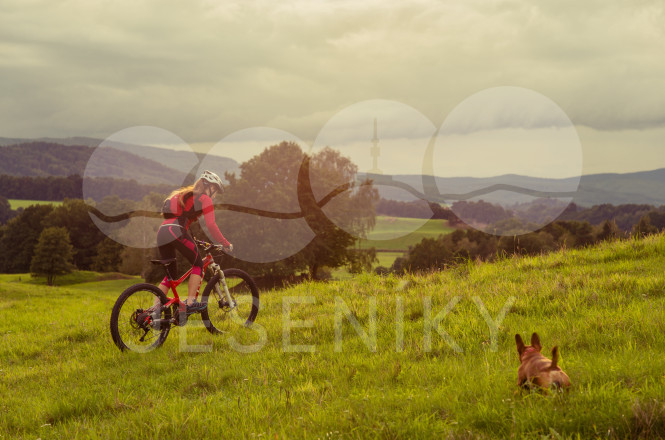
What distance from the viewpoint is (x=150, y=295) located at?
820 centimetres

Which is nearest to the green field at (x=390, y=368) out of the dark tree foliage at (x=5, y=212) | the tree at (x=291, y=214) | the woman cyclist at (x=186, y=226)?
the woman cyclist at (x=186, y=226)

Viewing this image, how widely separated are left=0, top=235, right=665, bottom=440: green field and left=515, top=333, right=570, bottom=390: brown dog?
0.34 ft

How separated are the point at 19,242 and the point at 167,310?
96.0 metres

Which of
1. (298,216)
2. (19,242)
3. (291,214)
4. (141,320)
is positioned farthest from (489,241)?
(19,242)

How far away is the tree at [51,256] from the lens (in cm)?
7075

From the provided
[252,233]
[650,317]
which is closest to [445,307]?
[650,317]

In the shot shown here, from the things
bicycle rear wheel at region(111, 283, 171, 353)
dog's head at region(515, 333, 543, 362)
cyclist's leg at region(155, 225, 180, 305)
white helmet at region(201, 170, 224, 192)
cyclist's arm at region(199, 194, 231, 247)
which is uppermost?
white helmet at region(201, 170, 224, 192)

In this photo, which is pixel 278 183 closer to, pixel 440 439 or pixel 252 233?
pixel 252 233

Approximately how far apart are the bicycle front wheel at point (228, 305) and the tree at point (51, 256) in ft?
244

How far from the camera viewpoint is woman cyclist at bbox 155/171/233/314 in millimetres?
8375

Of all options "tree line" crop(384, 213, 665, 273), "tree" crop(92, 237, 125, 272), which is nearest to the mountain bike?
"tree line" crop(384, 213, 665, 273)

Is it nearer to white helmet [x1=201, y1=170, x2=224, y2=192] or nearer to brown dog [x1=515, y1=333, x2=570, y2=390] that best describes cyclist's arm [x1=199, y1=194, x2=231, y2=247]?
white helmet [x1=201, y1=170, x2=224, y2=192]

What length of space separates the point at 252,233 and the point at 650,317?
39.3 meters

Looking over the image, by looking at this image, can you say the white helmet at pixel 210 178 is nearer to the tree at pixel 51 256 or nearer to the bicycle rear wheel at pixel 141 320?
the bicycle rear wheel at pixel 141 320
